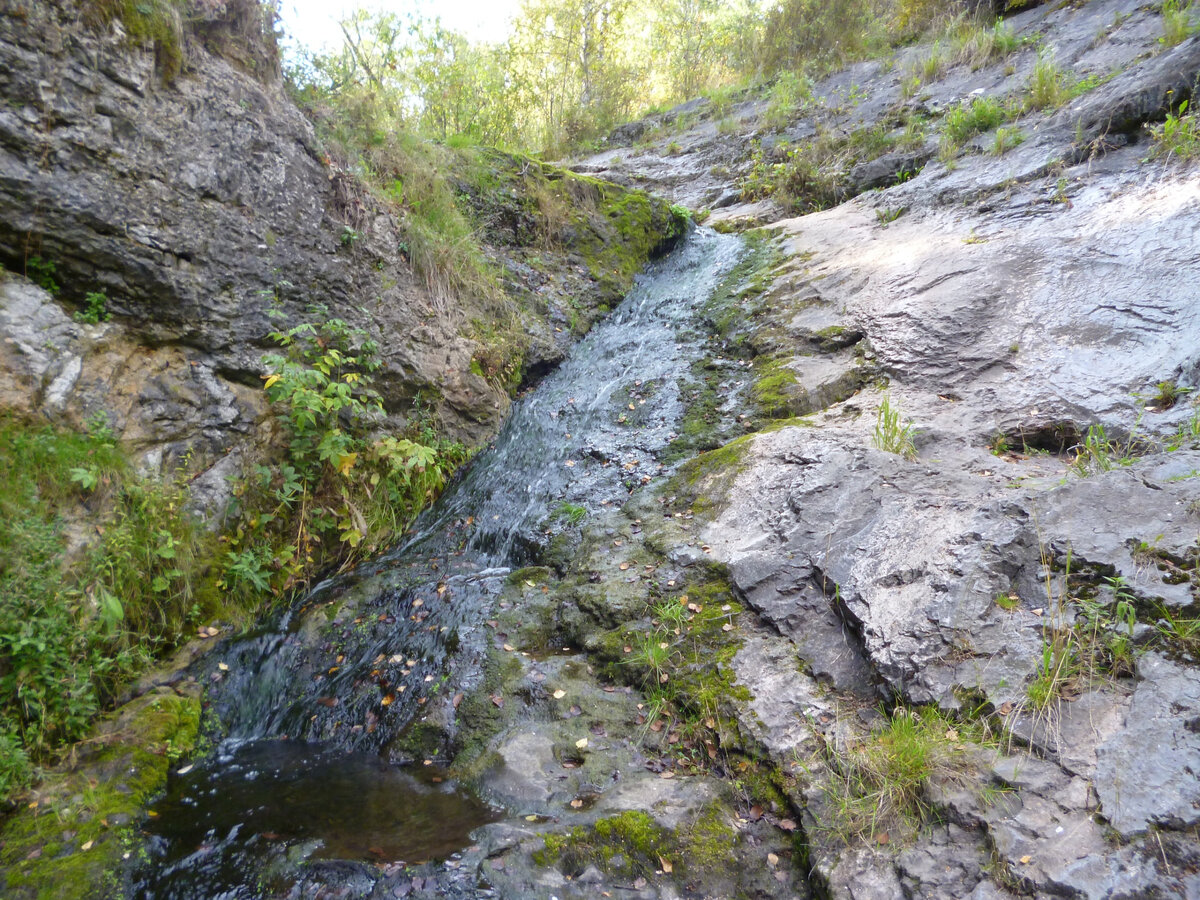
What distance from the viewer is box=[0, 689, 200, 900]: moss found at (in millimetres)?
2715

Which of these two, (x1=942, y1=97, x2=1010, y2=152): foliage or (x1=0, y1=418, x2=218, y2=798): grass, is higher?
(x1=942, y1=97, x2=1010, y2=152): foliage

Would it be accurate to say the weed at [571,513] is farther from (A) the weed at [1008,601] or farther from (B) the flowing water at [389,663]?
(A) the weed at [1008,601]

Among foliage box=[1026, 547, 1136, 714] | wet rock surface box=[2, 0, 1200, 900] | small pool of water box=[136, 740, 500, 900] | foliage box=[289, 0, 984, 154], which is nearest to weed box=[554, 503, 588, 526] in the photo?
wet rock surface box=[2, 0, 1200, 900]

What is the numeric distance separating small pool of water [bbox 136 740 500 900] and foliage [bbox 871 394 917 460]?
348 centimetres

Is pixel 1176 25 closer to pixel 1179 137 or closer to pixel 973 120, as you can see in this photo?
pixel 973 120

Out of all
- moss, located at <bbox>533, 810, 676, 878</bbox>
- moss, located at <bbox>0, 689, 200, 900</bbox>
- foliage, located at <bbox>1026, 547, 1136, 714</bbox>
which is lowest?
moss, located at <bbox>533, 810, 676, 878</bbox>

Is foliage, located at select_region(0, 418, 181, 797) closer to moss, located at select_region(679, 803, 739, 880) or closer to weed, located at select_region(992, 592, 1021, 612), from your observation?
moss, located at select_region(679, 803, 739, 880)

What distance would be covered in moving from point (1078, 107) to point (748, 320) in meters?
4.48

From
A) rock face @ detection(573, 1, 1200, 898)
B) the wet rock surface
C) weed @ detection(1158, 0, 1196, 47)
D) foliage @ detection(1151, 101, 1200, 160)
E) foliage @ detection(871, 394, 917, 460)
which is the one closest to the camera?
rock face @ detection(573, 1, 1200, 898)

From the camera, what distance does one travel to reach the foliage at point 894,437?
14.6ft

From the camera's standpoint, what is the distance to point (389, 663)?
406 cm

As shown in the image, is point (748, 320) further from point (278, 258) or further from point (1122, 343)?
point (278, 258)

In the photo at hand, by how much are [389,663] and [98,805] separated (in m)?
1.52

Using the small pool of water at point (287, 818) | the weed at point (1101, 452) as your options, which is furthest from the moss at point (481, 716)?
the weed at point (1101, 452)
